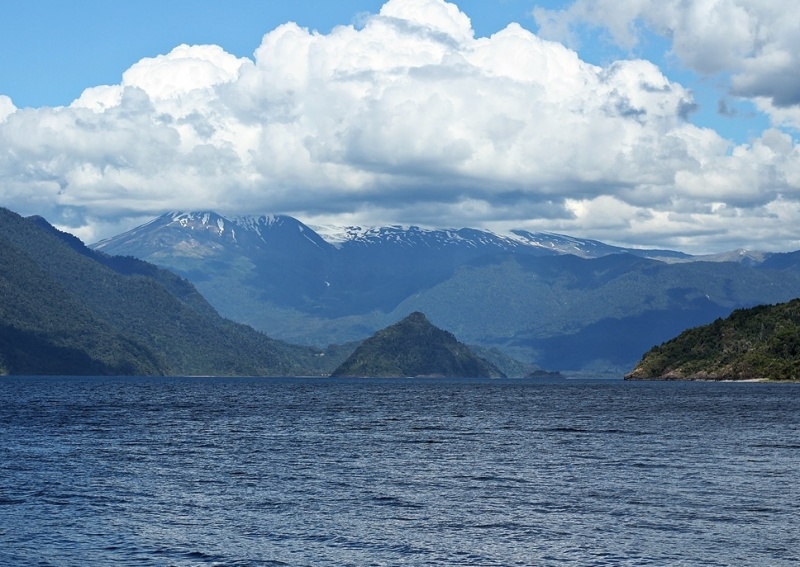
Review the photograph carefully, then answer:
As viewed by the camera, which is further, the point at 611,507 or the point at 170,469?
the point at 170,469

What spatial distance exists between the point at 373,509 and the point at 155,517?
14.8 meters

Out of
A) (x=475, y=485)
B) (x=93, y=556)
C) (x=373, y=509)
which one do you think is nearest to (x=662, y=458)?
(x=475, y=485)

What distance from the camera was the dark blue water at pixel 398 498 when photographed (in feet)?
206

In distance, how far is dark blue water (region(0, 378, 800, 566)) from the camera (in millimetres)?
62844

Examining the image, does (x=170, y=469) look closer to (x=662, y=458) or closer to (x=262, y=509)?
(x=262, y=509)

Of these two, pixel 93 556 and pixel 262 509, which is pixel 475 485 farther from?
pixel 93 556

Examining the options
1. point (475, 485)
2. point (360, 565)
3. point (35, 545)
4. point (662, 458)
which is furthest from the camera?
point (662, 458)

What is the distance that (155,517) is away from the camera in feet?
242

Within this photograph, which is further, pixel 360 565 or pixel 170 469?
pixel 170 469

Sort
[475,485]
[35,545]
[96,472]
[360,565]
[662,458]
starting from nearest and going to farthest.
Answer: [360,565] < [35,545] < [475,485] < [96,472] < [662,458]

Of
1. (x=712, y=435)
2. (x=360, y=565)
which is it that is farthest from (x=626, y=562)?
(x=712, y=435)

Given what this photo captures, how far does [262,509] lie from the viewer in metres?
77.6

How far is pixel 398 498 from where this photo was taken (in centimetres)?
8300

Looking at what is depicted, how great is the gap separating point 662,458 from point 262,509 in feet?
161
